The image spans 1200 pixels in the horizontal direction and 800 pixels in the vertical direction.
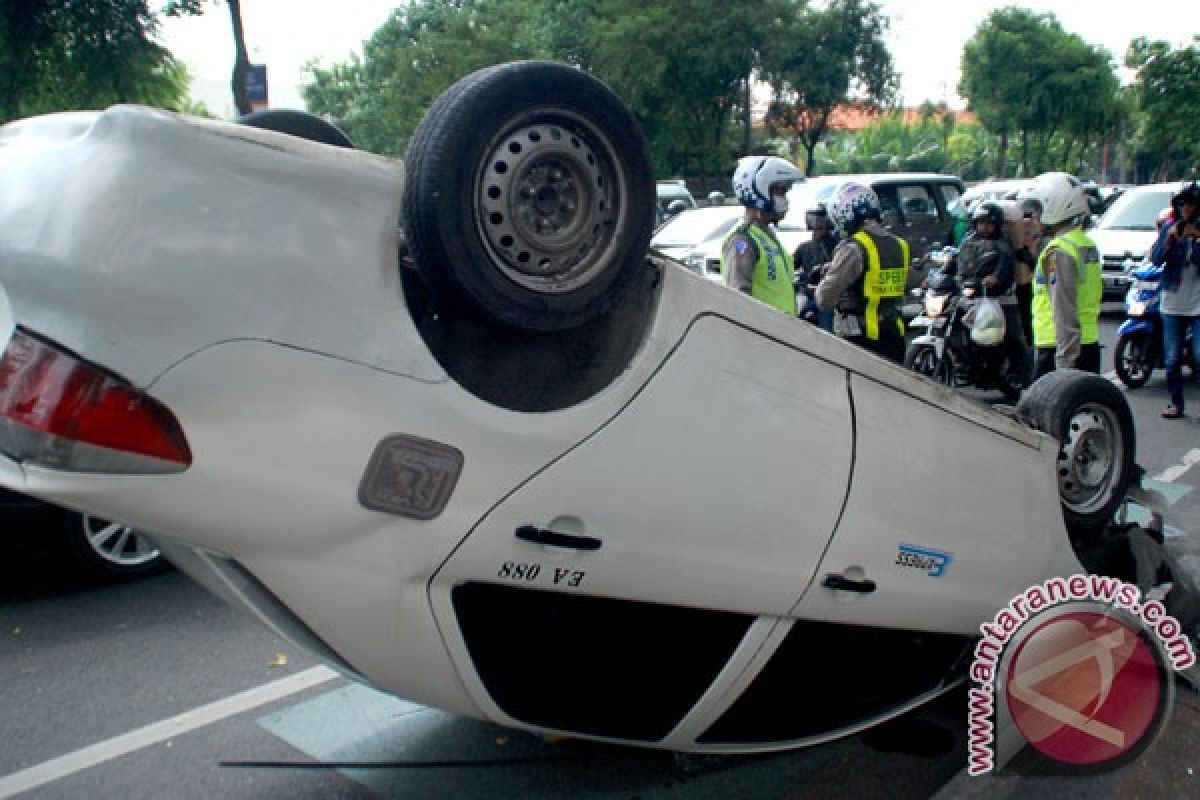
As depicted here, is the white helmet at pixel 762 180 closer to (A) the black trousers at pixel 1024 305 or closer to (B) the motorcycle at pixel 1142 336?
(A) the black trousers at pixel 1024 305

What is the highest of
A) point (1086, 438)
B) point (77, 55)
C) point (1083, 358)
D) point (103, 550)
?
point (77, 55)

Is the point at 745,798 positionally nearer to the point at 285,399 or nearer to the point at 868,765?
the point at 868,765

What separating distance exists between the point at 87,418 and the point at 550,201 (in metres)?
0.94

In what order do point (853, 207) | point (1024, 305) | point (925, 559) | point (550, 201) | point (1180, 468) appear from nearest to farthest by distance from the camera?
point (550, 201) < point (925, 559) < point (853, 207) < point (1180, 468) < point (1024, 305)

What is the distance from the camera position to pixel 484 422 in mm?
1958

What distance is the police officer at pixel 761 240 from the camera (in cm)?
554

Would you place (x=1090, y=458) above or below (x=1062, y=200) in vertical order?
below

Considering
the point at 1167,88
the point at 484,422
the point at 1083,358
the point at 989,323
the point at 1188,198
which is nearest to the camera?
the point at 484,422

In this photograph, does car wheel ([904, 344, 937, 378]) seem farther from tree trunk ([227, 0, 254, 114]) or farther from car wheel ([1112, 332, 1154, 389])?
tree trunk ([227, 0, 254, 114])

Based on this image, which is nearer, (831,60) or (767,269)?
(767,269)

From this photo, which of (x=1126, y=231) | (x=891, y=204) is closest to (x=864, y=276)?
(x=891, y=204)

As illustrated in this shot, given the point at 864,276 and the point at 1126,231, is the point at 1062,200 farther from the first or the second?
the point at 1126,231

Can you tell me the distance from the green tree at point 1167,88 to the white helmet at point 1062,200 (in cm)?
3465

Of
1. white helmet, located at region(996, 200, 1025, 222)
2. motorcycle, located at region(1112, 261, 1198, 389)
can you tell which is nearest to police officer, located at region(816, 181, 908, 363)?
white helmet, located at region(996, 200, 1025, 222)
